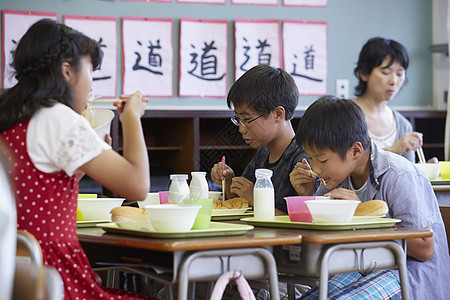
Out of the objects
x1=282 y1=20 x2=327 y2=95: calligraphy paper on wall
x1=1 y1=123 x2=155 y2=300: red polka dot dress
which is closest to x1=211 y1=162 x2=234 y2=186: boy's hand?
x1=1 y1=123 x2=155 y2=300: red polka dot dress

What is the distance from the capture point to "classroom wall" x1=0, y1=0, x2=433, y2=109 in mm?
4512

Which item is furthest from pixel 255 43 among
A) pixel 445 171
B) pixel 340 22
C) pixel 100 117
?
pixel 100 117

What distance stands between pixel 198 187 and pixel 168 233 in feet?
2.45

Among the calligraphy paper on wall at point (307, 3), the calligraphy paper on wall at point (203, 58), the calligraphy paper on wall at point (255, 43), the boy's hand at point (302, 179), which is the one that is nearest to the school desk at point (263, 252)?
the boy's hand at point (302, 179)

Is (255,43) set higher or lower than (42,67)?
higher

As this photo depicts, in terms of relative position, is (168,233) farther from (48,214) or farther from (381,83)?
(381,83)

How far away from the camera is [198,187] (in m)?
2.28

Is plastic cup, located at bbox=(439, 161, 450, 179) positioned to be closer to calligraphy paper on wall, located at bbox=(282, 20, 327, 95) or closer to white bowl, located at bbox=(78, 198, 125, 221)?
calligraphy paper on wall, located at bbox=(282, 20, 327, 95)

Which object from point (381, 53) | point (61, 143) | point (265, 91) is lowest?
point (61, 143)

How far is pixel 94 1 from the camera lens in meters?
4.45

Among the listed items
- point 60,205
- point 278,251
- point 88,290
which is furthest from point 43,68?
point 278,251

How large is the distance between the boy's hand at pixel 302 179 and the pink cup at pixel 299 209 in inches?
13.9

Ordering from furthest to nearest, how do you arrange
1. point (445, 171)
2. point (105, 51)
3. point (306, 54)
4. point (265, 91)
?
point (306, 54) < point (105, 51) < point (445, 171) < point (265, 91)

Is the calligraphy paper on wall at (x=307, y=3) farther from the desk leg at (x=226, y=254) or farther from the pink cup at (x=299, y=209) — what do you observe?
the desk leg at (x=226, y=254)
